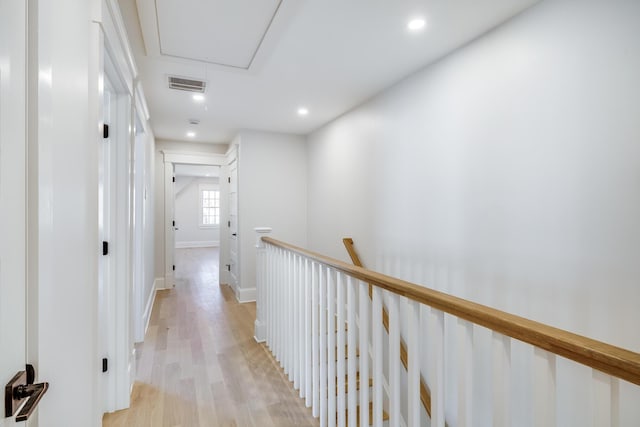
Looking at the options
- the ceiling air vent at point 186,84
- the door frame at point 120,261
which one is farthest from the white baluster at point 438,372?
the ceiling air vent at point 186,84

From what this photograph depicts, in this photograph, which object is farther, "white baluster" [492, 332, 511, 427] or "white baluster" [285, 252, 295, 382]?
"white baluster" [285, 252, 295, 382]

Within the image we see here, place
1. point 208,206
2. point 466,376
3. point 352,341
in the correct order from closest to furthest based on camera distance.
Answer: point 466,376
point 352,341
point 208,206

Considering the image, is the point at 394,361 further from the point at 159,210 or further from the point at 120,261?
the point at 159,210

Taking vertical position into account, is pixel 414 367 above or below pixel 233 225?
below

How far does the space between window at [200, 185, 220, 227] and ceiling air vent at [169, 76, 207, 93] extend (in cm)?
852

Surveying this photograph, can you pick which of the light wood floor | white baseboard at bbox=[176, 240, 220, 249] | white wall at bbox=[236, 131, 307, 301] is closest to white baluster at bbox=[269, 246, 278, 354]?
the light wood floor

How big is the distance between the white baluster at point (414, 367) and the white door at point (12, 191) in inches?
43.0

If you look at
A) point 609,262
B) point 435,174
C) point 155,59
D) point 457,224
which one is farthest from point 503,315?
point 155,59

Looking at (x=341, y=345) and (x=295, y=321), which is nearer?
(x=341, y=345)

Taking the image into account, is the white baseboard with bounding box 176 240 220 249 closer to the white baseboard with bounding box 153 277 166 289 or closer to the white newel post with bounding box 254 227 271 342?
the white baseboard with bounding box 153 277 166 289

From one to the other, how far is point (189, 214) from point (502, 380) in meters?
11.1

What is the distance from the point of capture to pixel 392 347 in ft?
4.14

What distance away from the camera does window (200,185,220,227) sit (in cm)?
1088

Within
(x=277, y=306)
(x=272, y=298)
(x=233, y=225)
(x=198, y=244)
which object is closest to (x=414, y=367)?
(x=277, y=306)
